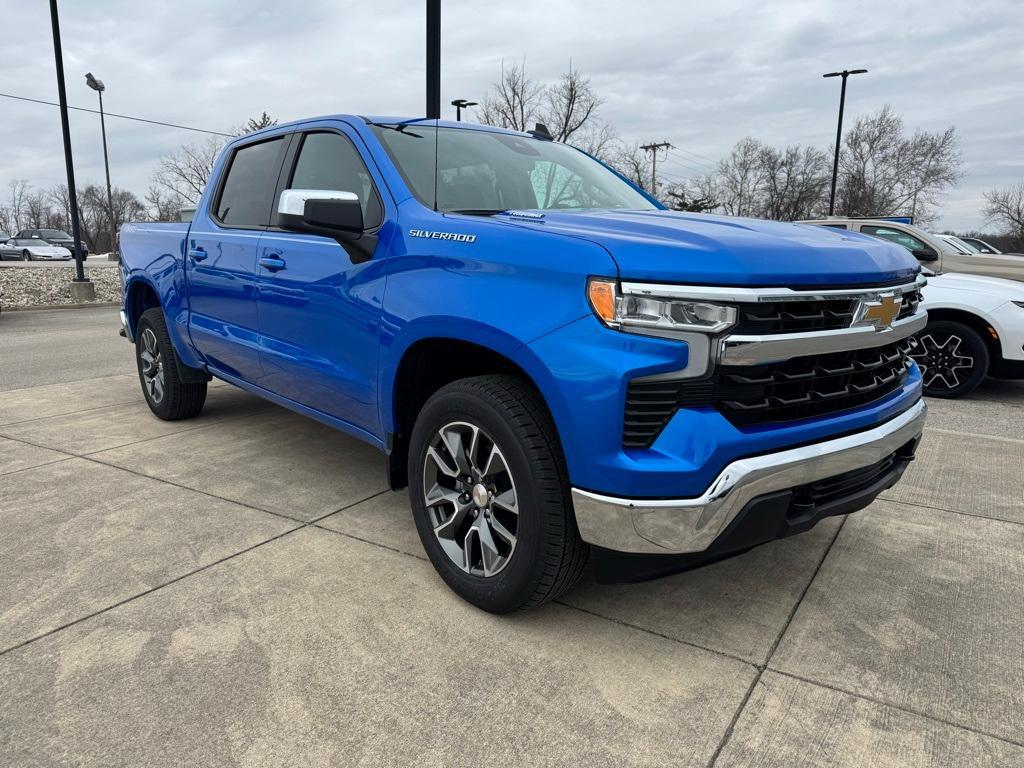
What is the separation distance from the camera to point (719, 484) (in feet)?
7.05

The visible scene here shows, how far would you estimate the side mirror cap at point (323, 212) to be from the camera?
2.91 meters

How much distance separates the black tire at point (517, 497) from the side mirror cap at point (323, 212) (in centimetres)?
80

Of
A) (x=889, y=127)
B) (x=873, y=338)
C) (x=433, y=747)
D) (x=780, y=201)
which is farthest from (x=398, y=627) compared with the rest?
(x=780, y=201)

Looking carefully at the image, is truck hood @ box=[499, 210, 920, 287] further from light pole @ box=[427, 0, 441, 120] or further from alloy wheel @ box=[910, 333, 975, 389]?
light pole @ box=[427, 0, 441, 120]

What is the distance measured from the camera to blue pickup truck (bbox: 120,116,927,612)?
2174 millimetres

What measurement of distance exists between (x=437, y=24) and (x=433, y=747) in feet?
24.0

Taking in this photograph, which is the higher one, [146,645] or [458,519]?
[458,519]

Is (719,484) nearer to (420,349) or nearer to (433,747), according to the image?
(433,747)

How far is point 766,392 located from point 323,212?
70.0 inches

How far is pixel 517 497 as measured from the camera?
246cm

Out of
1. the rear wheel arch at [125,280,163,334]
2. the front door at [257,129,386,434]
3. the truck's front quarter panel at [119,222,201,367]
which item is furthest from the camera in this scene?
the rear wheel arch at [125,280,163,334]

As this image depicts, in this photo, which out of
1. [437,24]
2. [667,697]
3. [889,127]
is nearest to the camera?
[667,697]

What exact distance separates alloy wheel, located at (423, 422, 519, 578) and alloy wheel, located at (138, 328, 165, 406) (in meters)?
3.32

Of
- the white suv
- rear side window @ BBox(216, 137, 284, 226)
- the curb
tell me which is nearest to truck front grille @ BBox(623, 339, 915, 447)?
rear side window @ BBox(216, 137, 284, 226)
